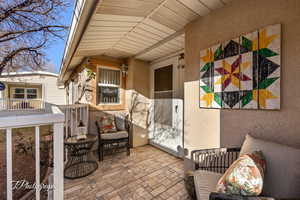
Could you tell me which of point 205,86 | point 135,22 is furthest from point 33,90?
point 205,86

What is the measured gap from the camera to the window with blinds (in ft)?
11.1

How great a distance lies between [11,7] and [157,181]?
570 centimetres

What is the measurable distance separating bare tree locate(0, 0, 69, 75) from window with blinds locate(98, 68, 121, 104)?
2508mm

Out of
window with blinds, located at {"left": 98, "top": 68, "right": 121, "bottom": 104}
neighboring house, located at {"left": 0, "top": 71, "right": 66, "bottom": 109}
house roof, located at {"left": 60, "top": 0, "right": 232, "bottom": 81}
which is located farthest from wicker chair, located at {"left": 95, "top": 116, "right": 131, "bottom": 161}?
neighboring house, located at {"left": 0, "top": 71, "right": 66, "bottom": 109}

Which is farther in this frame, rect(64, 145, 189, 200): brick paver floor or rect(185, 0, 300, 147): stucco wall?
rect(64, 145, 189, 200): brick paver floor

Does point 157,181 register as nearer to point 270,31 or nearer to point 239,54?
point 239,54

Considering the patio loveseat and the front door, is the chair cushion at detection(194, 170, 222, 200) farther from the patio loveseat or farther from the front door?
the front door

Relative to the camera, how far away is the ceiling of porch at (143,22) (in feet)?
5.25

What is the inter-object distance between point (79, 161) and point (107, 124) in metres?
0.92

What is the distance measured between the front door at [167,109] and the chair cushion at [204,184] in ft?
4.80

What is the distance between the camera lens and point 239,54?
1.55 metres

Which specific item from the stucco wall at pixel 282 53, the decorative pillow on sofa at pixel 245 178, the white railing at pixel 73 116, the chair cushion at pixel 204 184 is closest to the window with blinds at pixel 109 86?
the white railing at pixel 73 116

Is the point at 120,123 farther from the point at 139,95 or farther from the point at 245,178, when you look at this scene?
the point at 245,178

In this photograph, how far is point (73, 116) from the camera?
9.17ft
